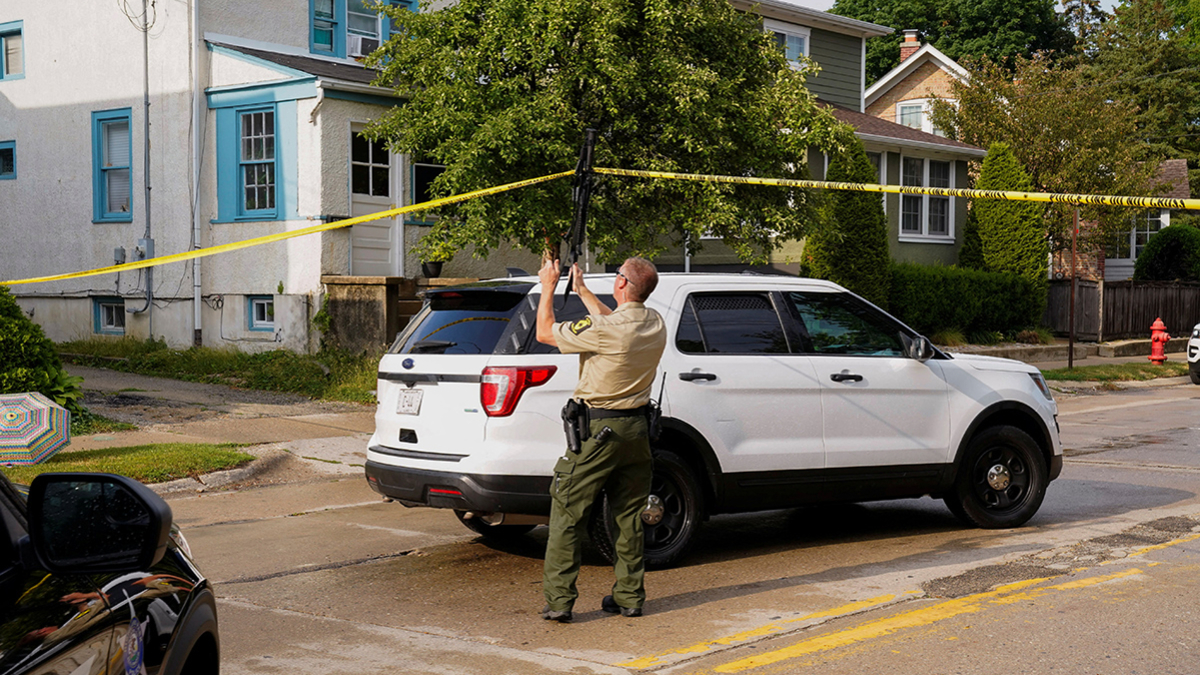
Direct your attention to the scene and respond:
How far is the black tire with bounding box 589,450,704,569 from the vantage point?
7453 mm

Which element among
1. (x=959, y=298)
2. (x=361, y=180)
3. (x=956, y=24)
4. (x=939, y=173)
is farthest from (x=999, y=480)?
(x=956, y=24)

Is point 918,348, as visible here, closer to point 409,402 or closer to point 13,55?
point 409,402

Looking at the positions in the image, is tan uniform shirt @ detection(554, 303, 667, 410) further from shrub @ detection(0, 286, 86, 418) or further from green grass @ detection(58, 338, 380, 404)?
green grass @ detection(58, 338, 380, 404)

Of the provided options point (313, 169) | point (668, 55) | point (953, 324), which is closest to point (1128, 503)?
point (668, 55)

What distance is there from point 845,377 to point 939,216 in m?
23.5

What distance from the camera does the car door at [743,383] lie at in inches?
301

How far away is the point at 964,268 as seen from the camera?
2677 cm

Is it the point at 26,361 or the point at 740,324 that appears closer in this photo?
the point at 740,324

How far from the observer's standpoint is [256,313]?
19328 millimetres

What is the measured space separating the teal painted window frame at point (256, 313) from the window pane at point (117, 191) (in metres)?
3.38

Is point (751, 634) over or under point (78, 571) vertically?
under

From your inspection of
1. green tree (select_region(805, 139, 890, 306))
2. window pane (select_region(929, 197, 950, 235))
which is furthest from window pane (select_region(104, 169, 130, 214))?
window pane (select_region(929, 197, 950, 235))

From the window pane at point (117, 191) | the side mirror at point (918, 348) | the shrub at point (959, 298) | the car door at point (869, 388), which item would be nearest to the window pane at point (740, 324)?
the car door at point (869, 388)

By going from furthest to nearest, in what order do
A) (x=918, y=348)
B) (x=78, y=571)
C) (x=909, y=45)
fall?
(x=909, y=45)
(x=918, y=348)
(x=78, y=571)
